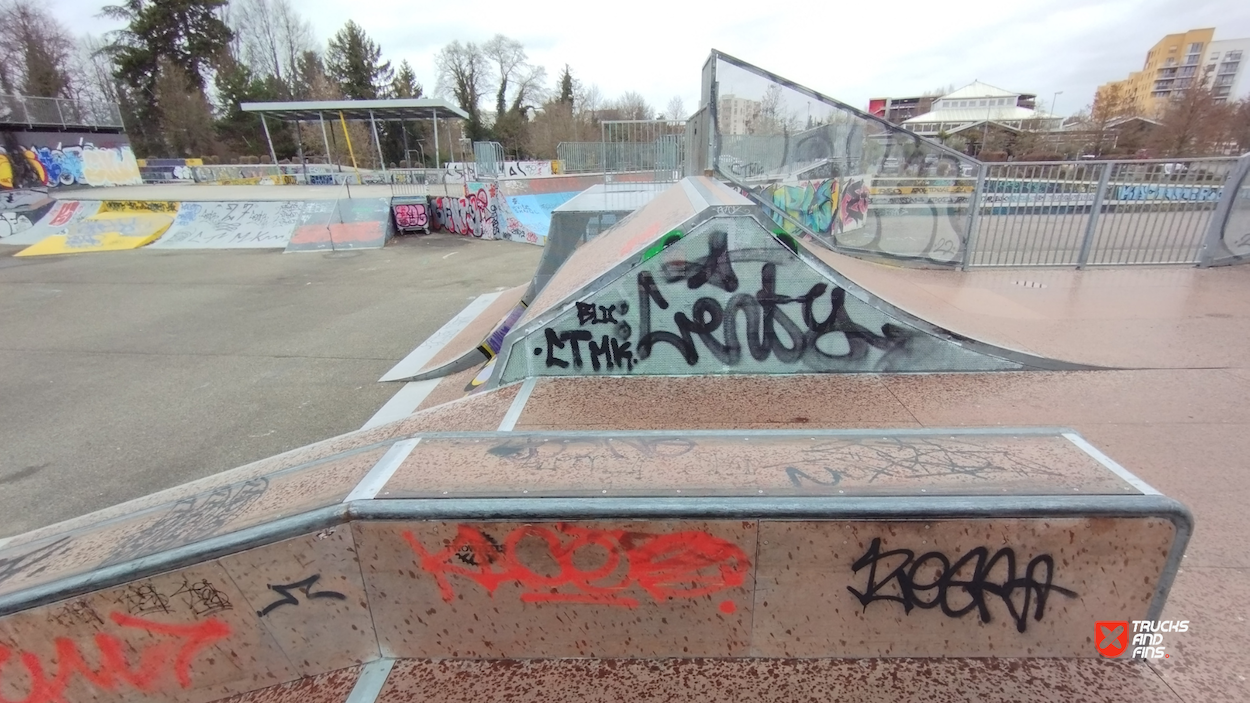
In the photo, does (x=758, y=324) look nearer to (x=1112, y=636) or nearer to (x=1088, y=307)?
(x=1112, y=636)

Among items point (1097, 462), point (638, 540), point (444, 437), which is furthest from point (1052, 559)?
point (444, 437)

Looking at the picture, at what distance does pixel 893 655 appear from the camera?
78.2 inches

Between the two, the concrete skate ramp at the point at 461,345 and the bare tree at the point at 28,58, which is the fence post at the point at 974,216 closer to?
the concrete skate ramp at the point at 461,345

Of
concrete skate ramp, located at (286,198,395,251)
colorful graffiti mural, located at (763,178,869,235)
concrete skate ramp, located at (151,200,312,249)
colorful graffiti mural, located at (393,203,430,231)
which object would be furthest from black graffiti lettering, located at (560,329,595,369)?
concrete skate ramp, located at (151,200,312,249)

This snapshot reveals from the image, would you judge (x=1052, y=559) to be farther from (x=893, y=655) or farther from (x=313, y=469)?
(x=313, y=469)

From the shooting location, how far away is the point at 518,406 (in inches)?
148

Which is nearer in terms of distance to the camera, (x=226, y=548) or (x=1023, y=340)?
(x=226, y=548)

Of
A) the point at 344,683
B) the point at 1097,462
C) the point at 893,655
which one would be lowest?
the point at 344,683

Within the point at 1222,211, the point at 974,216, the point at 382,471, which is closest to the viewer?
the point at 382,471

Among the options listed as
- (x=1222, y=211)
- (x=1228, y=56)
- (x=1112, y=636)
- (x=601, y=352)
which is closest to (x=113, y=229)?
(x=601, y=352)

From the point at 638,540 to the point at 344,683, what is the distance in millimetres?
1250

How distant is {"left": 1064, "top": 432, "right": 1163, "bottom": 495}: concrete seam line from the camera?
1855 mm

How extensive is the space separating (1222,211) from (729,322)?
25.7 feet

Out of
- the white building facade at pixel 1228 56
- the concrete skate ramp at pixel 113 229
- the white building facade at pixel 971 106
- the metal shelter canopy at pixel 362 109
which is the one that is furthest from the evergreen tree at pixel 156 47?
the white building facade at pixel 1228 56
